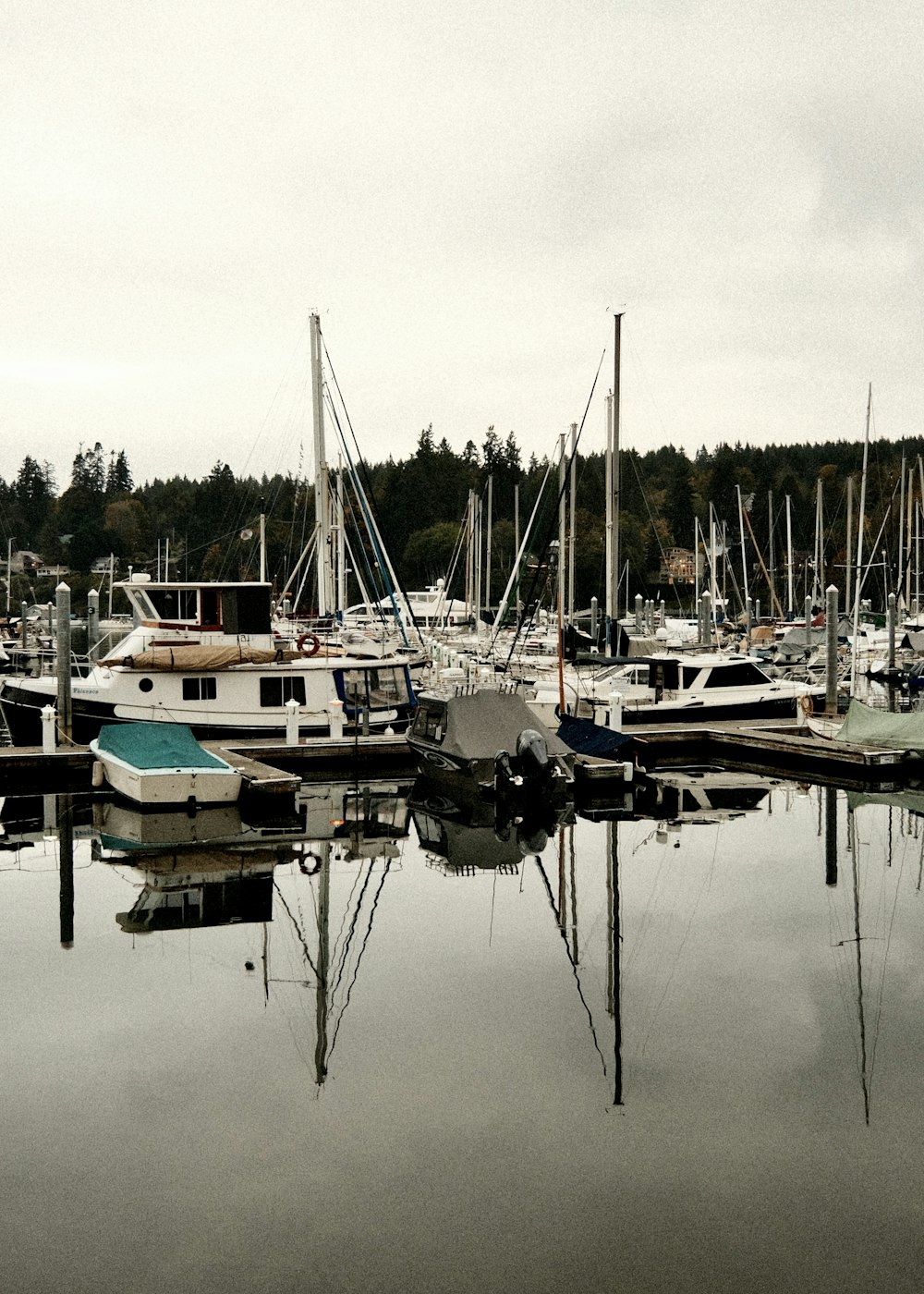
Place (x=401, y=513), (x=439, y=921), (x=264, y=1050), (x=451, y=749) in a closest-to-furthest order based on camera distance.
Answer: (x=264, y=1050) < (x=439, y=921) < (x=451, y=749) < (x=401, y=513)

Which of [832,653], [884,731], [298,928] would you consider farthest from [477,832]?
[832,653]

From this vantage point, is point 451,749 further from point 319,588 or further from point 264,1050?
point 264,1050

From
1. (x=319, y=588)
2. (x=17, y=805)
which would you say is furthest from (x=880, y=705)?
(x=17, y=805)

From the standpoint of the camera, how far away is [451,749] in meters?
25.3

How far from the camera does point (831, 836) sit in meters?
21.9

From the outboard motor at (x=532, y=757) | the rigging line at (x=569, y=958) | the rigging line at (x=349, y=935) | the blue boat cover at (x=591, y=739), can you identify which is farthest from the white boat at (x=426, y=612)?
the rigging line at (x=349, y=935)

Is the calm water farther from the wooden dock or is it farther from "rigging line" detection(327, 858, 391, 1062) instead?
the wooden dock

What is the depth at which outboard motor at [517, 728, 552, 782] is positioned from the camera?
2384cm

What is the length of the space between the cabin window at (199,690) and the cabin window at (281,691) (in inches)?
48.4

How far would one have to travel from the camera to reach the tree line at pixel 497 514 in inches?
4409

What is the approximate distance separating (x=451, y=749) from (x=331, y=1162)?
16.2 meters

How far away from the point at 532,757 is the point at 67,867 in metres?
9.26

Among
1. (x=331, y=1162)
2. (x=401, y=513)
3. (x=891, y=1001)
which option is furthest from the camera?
(x=401, y=513)

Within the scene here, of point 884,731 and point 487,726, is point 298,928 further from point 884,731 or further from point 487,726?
point 884,731
